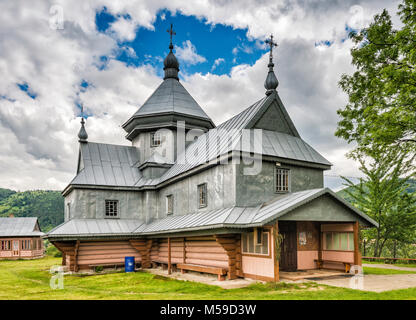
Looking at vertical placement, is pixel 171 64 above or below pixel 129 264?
above

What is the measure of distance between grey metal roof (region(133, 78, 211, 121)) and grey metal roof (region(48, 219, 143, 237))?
282 inches

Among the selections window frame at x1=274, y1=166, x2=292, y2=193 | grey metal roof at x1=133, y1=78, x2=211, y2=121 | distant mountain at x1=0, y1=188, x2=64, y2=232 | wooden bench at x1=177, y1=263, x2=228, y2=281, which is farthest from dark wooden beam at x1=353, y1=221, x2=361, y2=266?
distant mountain at x1=0, y1=188, x2=64, y2=232

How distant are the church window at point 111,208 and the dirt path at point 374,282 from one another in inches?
532

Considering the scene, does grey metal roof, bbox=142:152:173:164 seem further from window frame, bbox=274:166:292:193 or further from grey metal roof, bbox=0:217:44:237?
grey metal roof, bbox=0:217:44:237

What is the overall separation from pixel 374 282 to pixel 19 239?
126 ft

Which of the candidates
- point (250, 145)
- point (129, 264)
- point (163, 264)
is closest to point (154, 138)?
point (163, 264)

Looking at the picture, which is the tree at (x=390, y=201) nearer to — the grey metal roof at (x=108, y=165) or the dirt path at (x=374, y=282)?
the dirt path at (x=374, y=282)

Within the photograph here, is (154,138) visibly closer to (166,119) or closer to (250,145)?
(166,119)

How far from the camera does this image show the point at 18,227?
40.3 metres

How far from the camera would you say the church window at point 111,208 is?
21578 mm

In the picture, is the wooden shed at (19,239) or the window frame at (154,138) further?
the wooden shed at (19,239)

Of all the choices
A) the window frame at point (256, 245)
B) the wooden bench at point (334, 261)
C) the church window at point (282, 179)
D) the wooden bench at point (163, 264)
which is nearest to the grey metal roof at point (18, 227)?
the wooden bench at point (163, 264)

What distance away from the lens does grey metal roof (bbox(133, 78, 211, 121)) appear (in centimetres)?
2362
